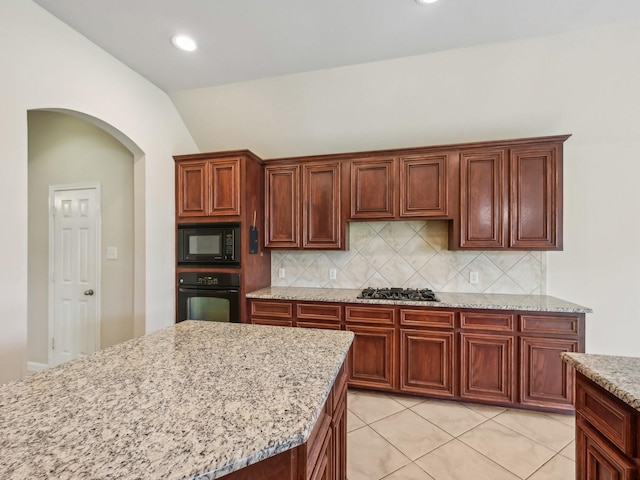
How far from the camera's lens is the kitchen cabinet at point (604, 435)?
1.04 meters

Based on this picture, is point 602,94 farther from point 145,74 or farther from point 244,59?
point 145,74

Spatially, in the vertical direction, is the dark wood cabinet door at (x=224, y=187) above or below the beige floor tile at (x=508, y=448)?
above

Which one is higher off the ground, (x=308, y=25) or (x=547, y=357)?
(x=308, y=25)

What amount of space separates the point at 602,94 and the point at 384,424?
10.9 ft

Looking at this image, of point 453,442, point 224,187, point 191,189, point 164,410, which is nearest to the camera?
point 164,410

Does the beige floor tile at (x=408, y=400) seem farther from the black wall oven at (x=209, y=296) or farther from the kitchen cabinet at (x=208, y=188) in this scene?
the kitchen cabinet at (x=208, y=188)

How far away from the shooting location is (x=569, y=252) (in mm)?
2898

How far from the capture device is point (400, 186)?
2.95m

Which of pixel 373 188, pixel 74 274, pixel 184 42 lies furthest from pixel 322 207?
→ pixel 74 274

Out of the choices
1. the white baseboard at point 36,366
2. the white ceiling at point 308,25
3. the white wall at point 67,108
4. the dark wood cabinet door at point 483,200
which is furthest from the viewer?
the white baseboard at point 36,366

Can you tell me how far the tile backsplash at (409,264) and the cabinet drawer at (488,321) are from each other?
60 centimetres

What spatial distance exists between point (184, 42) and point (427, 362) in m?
3.42

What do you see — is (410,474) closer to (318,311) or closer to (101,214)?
(318,311)

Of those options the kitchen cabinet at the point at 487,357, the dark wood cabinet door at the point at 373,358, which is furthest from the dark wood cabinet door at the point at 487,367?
the dark wood cabinet door at the point at 373,358
